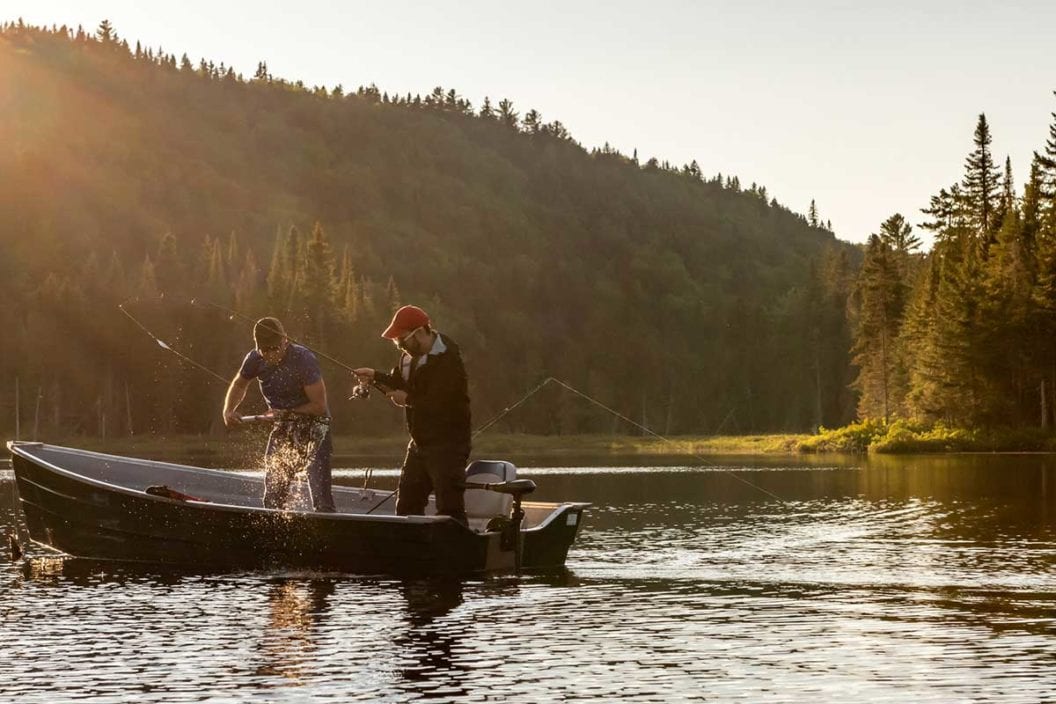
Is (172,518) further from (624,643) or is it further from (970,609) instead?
(970,609)

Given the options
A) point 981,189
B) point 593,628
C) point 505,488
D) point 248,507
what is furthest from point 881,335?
point 593,628

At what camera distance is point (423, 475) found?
19.4 metres

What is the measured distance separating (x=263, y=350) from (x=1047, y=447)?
6503cm

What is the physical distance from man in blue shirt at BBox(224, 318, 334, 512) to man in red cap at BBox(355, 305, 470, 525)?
3.07 feet

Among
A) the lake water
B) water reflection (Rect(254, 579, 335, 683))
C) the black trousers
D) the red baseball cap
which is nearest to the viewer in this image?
the lake water

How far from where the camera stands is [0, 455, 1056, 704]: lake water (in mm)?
12195

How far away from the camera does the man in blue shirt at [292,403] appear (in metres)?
19.1

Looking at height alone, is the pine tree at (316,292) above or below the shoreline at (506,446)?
above

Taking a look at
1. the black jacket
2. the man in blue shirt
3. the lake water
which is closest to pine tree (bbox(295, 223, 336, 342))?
the lake water

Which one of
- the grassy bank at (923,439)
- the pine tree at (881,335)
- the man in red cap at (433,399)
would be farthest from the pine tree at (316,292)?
the man in red cap at (433,399)

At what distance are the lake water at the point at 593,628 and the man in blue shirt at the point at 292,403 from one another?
5.04 feet

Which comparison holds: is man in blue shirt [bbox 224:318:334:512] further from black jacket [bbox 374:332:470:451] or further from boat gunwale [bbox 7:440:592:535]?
black jacket [bbox 374:332:470:451]

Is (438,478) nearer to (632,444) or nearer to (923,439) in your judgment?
(923,439)

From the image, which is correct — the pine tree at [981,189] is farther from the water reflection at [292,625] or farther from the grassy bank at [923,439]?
the water reflection at [292,625]
